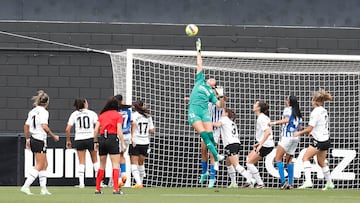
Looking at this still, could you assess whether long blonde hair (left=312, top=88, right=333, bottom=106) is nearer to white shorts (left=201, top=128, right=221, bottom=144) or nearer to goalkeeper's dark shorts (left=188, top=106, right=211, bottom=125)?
goalkeeper's dark shorts (left=188, top=106, right=211, bottom=125)

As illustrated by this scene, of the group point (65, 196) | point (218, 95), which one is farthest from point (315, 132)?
point (65, 196)

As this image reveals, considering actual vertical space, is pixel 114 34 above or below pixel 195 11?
below

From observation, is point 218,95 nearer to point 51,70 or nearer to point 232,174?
point 232,174

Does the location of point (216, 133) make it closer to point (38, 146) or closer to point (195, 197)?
point (195, 197)

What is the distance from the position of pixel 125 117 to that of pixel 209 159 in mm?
2804

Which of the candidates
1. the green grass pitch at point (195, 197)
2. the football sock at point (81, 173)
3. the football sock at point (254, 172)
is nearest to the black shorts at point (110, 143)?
the green grass pitch at point (195, 197)

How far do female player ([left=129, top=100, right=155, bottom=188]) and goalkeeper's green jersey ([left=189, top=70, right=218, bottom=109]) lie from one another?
5.95 feet

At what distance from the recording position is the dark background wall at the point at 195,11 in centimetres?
2506

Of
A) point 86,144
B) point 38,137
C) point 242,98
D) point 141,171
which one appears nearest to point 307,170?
point 141,171

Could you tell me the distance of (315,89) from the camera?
24.7 m

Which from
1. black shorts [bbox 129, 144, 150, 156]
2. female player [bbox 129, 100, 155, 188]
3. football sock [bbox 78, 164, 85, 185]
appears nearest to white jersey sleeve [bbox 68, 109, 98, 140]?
football sock [bbox 78, 164, 85, 185]

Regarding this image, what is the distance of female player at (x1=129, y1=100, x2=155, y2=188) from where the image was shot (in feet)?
70.5

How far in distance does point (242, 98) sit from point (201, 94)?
189 inches

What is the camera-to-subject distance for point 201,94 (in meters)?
20.0
